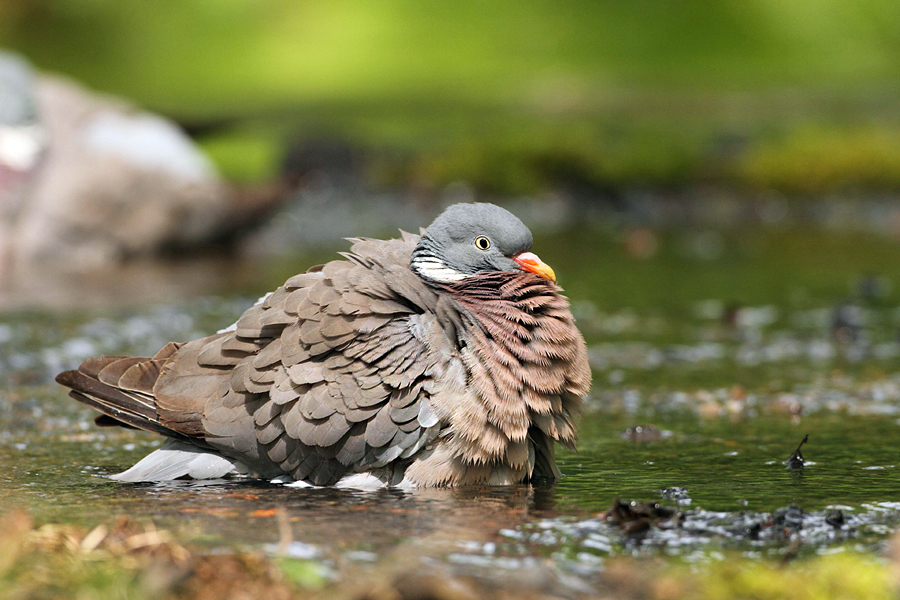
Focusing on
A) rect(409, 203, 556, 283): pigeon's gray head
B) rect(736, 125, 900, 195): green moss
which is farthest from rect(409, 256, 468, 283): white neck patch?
rect(736, 125, 900, 195): green moss

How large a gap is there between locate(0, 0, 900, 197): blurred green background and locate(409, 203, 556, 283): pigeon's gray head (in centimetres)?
1090

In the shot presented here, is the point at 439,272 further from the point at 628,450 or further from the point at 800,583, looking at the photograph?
the point at 800,583

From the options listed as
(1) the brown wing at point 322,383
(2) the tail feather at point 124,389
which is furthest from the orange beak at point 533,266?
(2) the tail feather at point 124,389

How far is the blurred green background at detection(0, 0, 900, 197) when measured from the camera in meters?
15.8

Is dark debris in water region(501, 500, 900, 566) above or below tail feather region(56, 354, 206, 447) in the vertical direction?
below

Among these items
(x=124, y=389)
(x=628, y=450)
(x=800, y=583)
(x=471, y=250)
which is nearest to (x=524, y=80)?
(x=628, y=450)

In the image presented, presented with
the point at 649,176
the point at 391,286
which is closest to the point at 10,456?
the point at 391,286

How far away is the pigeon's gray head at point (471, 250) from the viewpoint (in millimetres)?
4609

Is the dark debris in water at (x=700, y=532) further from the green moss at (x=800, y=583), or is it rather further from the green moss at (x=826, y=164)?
the green moss at (x=826, y=164)

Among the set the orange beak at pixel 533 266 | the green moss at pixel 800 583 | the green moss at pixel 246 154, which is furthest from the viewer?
the green moss at pixel 246 154

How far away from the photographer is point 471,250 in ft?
15.2

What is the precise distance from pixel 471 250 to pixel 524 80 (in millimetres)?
19378

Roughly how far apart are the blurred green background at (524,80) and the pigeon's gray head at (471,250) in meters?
10.9

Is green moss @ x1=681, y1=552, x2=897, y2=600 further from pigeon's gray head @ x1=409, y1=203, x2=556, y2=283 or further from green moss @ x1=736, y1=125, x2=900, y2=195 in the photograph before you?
green moss @ x1=736, y1=125, x2=900, y2=195
